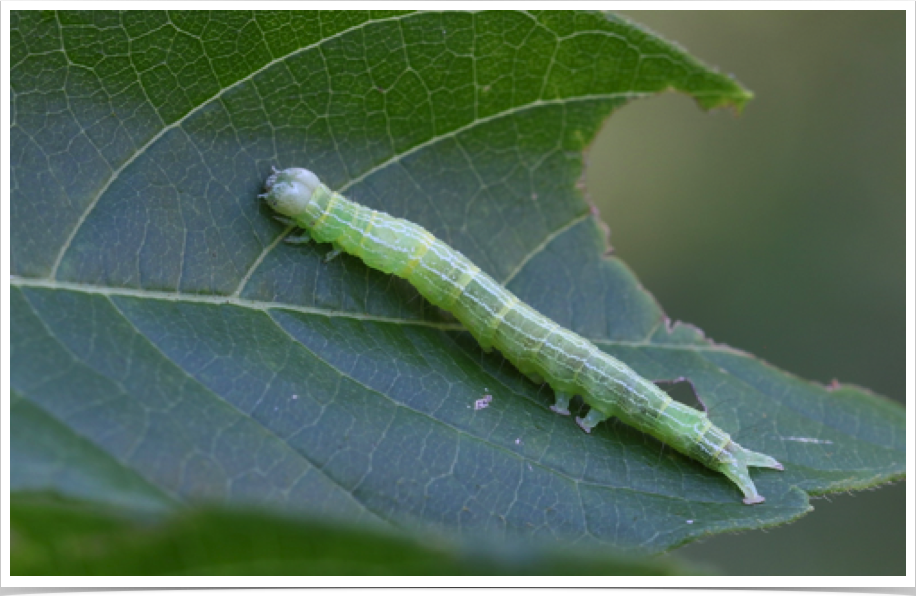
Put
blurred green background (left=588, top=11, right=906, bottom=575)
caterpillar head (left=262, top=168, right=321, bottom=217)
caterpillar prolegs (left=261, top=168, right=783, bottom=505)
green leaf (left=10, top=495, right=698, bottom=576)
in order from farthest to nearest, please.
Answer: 1. blurred green background (left=588, top=11, right=906, bottom=575)
2. caterpillar prolegs (left=261, top=168, right=783, bottom=505)
3. caterpillar head (left=262, top=168, right=321, bottom=217)
4. green leaf (left=10, top=495, right=698, bottom=576)

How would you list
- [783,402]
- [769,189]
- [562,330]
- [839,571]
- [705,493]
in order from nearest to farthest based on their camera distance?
1. [705,493]
2. [562,330]
3. [783,402]
4. [839,571]
5. [769,189]

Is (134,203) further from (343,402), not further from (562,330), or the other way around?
(562,330)

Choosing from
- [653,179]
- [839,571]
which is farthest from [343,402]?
[653,179]

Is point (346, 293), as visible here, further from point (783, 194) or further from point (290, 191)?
point (783, 194)

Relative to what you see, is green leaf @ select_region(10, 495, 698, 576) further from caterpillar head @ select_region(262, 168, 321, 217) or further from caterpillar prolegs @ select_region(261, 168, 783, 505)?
caterpillar prolegs @ select_region(261, 168, 783, 505)

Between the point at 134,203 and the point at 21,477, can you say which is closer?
the point at 21,477

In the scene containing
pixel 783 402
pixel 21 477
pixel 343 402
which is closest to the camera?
pixel 21 477

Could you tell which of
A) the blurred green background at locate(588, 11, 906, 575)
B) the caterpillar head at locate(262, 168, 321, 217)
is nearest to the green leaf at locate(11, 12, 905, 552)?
the caterpillar head at locate(262, 168, 321, 217)
